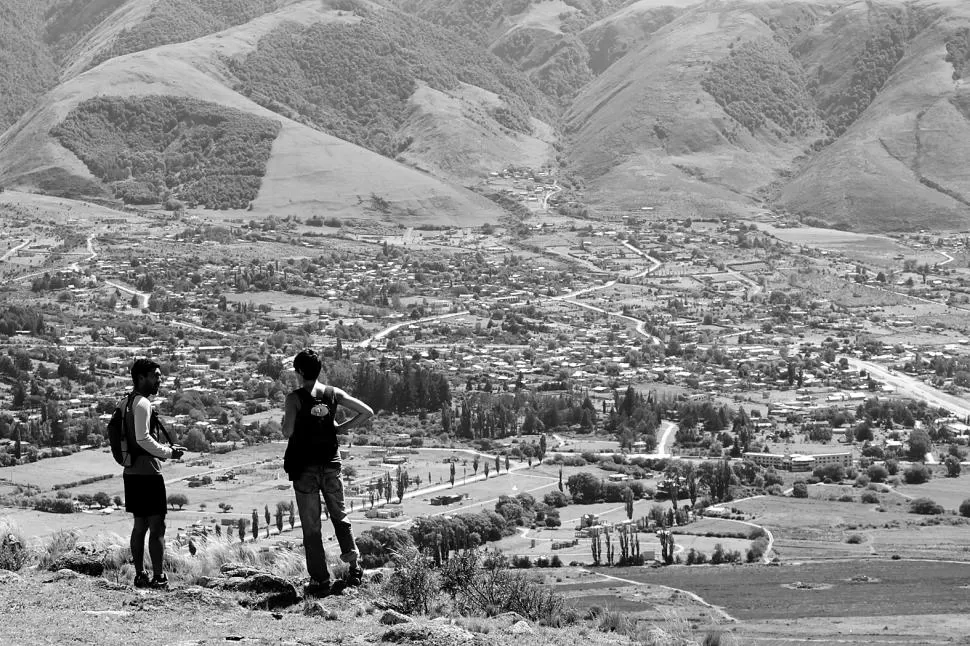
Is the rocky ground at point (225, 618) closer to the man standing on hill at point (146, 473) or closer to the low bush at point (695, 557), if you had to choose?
the man standing on hill at point (146, 473)

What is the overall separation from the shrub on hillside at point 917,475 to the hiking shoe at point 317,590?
6095 cm

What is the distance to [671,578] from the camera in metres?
52.0

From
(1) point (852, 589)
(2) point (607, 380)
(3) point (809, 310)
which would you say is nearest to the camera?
(1) point (852, 589)

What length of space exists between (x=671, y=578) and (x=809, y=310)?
9042 centimetres

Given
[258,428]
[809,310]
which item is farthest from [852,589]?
[809,310]

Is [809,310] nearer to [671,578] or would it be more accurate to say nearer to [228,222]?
[228,222]

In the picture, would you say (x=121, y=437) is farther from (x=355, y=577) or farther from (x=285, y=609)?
(x=355, y=577)

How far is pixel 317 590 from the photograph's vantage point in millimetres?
19312

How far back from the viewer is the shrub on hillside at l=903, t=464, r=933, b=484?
7656 centimetres

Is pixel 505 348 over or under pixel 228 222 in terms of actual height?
under

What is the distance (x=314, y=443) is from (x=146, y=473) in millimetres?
2097

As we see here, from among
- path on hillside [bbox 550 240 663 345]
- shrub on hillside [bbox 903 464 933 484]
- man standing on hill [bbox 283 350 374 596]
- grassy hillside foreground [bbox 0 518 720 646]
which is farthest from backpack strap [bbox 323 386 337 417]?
path on hillside [bbox 550 240 663 345]

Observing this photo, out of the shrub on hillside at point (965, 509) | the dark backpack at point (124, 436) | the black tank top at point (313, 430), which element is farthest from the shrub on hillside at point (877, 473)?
the dark backpack at point (124, 436)

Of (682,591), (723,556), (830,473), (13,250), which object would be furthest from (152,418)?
(13,250)
